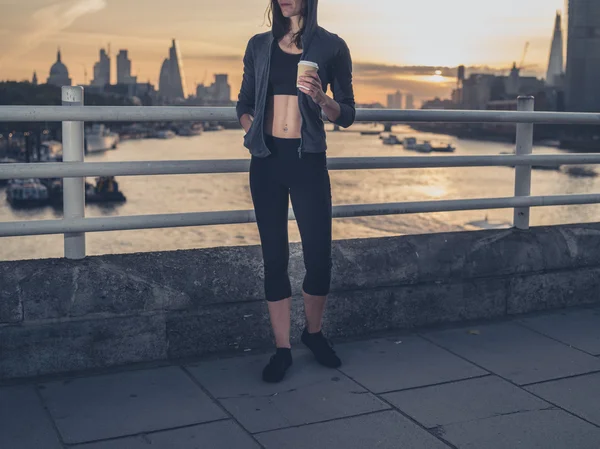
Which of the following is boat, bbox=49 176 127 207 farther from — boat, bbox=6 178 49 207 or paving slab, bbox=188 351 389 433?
paving slab, bbox=188 351 389 433

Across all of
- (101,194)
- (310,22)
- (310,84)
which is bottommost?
(101,194)

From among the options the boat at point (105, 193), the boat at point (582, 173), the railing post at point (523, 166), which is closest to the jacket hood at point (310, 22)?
the railing post at point (523, 166)

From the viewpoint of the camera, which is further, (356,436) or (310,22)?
(310,22)

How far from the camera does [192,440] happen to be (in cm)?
332

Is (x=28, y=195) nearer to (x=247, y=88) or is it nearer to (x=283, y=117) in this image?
(x=247, y=88)

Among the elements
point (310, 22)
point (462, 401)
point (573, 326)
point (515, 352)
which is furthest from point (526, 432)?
point (310, 22)

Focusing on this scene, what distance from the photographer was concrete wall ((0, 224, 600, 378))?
13.6ft

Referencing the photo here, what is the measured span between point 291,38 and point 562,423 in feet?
7.08

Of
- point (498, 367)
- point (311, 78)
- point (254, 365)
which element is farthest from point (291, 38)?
point (498, 367)

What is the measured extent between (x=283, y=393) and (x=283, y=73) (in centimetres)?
153

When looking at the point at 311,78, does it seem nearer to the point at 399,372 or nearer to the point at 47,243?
the point at 399,372

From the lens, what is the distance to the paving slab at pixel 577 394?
3.72 meters

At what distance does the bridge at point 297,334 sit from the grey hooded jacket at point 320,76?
538mm

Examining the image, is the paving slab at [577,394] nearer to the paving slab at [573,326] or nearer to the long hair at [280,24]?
the paving slab at [573,326]
